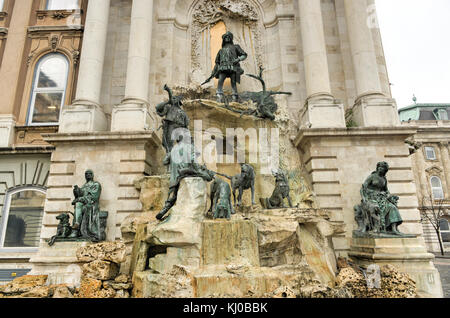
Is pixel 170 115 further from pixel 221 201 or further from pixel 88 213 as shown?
pixel 88 213

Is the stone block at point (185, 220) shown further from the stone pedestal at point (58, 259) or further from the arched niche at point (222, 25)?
the arched niche at point (222, 25)

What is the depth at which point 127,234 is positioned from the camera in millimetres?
7953

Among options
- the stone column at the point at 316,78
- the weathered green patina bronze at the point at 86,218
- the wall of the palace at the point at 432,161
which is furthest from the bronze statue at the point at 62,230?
the wall of the palace at the point at 432,161

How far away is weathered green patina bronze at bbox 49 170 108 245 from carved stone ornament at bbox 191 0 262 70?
9.69 m

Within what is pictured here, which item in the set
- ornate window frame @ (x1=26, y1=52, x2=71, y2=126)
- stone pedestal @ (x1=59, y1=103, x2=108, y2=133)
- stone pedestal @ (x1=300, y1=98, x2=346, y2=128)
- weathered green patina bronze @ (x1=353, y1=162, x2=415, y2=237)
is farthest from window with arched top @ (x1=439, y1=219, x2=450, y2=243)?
ornate window frame @ (x1=26, y1=52, x2=71, y2=126)

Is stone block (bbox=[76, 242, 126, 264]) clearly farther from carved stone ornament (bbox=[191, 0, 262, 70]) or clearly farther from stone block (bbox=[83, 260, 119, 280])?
carved stone ornament (bbox=[191, 0, 262, 70])

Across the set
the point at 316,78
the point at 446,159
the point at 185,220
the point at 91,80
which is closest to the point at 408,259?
the point at 185,220

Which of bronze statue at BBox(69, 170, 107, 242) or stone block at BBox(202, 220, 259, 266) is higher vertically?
bronze statue at BBox(69, 170, 107, 242)

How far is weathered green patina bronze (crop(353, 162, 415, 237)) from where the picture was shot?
8.22 meters

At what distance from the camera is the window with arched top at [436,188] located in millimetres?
33688

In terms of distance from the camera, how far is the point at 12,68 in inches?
551
